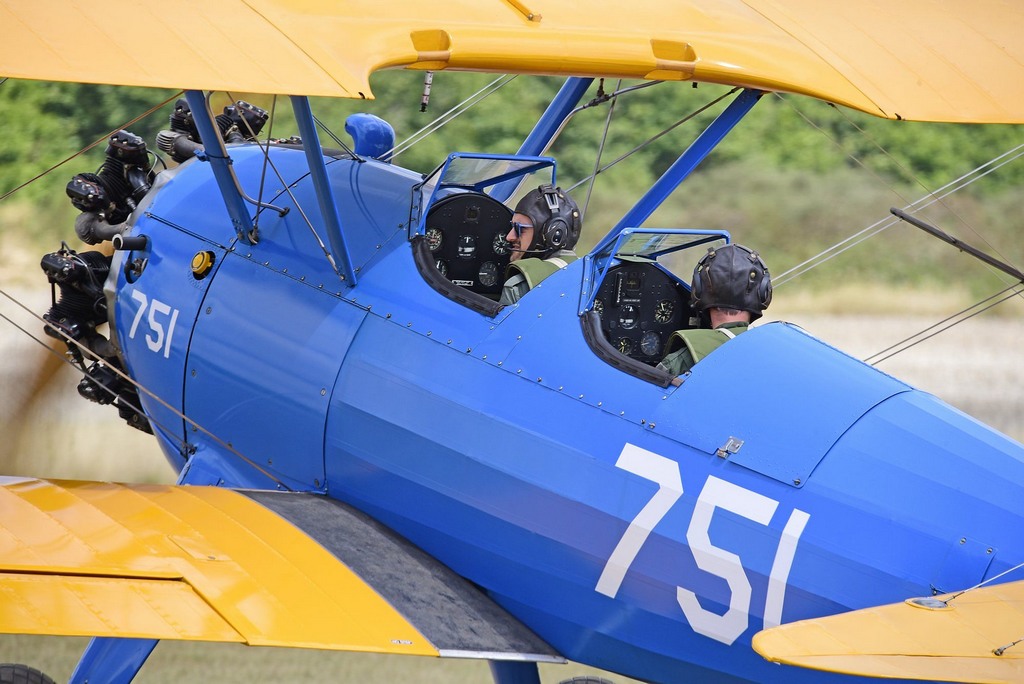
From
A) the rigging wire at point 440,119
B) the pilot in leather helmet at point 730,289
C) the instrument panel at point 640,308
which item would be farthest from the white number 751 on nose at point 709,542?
the rigging wire at point 440,119

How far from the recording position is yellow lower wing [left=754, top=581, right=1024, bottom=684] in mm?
3680

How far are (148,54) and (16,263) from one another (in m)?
8.94

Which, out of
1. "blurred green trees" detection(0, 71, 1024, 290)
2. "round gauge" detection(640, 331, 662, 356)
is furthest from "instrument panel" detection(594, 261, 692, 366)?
"blurred green trees" detection(0, 71, 1024, 290)

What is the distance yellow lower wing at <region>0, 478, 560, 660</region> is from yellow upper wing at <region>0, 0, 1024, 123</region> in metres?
1.57

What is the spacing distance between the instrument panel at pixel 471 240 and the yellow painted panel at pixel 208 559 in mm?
1409

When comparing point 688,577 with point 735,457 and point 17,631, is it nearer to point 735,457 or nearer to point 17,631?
point 735,457

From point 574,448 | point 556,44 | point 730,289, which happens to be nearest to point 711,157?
point 556,44

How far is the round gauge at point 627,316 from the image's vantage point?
5.91 metres

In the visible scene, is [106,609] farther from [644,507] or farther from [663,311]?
[663,311]

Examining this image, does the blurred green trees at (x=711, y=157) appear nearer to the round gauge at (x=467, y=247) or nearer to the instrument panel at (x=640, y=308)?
the round gauge at (x=467, y=247)

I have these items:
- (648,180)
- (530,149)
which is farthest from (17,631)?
(648,180)

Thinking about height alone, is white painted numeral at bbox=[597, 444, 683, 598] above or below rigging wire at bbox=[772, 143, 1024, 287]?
below

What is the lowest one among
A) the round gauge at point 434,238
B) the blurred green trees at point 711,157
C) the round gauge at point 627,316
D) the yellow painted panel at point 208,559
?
the yellow painted panel at point 208,559

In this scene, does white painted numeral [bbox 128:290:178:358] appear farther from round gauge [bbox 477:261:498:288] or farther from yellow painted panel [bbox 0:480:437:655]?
round gauge [bbox 477:261:498:288]
